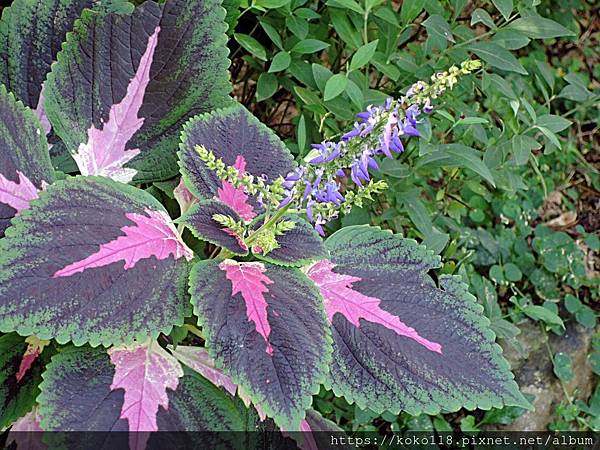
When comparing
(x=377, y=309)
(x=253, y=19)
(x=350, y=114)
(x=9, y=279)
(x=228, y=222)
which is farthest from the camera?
(x=253, y=19)

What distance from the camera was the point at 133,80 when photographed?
1.20 meters

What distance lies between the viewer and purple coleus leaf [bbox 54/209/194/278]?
957 millimetres

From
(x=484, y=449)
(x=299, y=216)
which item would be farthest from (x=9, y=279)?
(x=484, y=449)

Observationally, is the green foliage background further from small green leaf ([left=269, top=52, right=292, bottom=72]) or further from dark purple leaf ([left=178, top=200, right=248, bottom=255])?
dark purple leaf ([left=178, top=200, right=248, bottom=255])

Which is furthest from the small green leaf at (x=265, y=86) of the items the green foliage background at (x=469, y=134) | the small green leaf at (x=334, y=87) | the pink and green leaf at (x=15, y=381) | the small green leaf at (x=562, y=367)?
the small green leaf at (x=562, y=367)

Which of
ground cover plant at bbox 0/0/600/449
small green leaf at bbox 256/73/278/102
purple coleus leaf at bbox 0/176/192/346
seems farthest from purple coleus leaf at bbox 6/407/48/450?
small green leaf at bbox 256/73/278/102

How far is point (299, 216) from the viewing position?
3.87 ft

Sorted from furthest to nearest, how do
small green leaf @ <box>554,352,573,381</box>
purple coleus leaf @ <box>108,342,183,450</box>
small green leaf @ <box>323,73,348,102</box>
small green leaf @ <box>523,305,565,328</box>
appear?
small green leaf @ <box>554,352,573,381</box>
small green leaf @ <box>523,305,565,328</box>
small green leaf @ <box>323,73,348,102</box>
purple coleus leaf @ <box>108,342,183,450</box>

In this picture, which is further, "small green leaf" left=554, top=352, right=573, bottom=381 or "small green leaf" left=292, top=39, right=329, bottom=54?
"small green leaf" left=554, top=352, right=573, bottom=381

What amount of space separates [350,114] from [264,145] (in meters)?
0.32

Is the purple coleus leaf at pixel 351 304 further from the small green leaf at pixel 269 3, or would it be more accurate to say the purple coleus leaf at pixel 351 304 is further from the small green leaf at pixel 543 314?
the small green leaf at pixel 543 314

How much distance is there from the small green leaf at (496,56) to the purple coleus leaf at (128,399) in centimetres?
84

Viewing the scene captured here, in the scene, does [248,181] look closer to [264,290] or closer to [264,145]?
[264,290]

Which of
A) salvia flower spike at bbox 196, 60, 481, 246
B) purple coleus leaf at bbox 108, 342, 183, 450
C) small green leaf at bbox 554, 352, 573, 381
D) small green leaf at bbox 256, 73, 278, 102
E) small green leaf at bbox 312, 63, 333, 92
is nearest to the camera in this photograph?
salvia flower spike at bbox 196, 60, 481, 246
